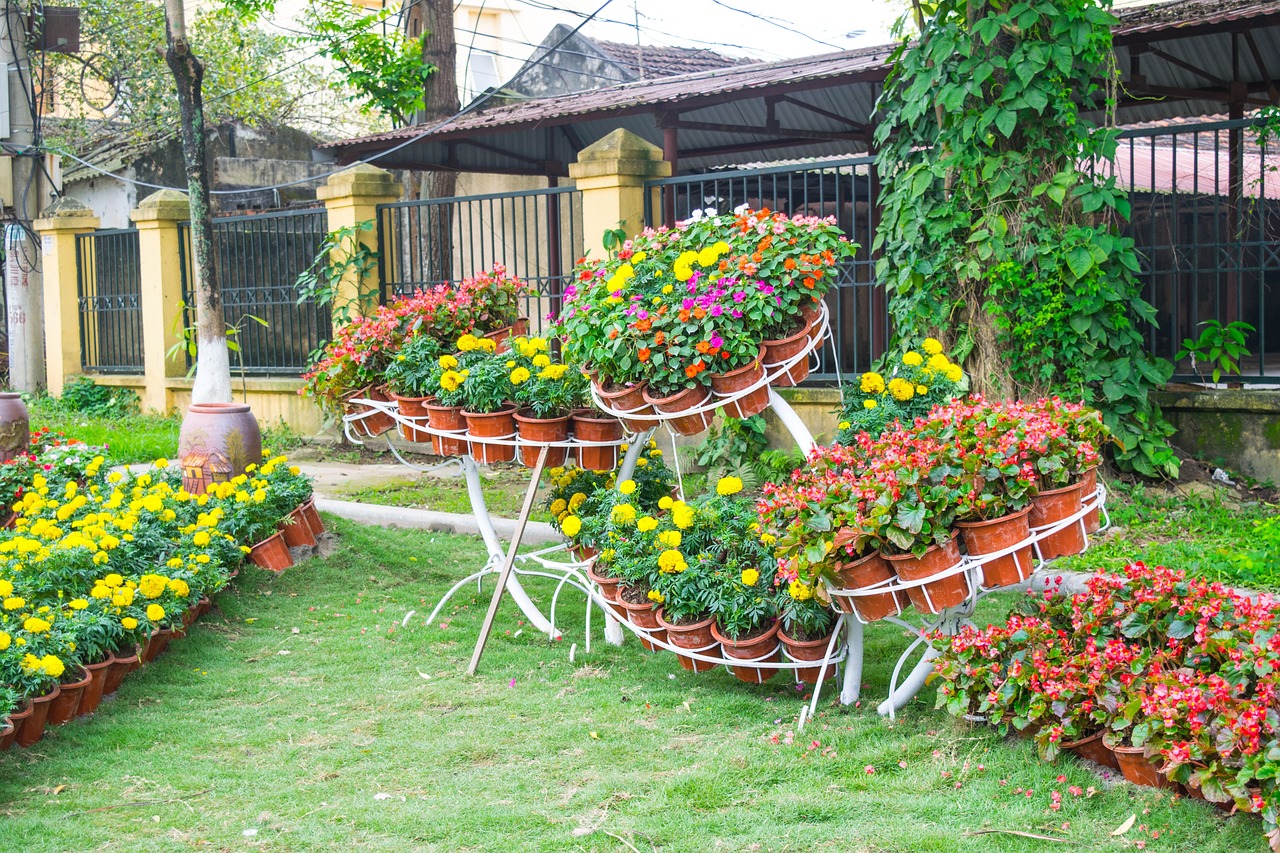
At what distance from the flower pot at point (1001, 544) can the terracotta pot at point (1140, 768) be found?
523mm

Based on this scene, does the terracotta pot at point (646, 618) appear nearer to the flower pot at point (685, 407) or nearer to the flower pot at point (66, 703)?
the flower pot at point (685, 407)

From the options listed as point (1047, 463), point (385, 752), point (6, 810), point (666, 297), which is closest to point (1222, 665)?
point (1047, 463)

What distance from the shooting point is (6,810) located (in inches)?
135

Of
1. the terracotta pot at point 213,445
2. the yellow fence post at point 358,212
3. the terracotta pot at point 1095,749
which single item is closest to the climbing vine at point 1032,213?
the terracotta pot at point 1095,749

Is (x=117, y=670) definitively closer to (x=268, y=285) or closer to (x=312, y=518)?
(x=312, y=518)

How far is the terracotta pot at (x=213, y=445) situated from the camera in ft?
21.9

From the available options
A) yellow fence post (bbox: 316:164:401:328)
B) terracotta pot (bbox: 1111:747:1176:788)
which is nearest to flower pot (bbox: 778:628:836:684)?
terracotta pot (bbox: 1111:747:1176:788)

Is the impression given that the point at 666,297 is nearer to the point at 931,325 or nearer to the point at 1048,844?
the point at 1048,844

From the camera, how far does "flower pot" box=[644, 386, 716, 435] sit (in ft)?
13.4

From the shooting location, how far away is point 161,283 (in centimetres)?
1210

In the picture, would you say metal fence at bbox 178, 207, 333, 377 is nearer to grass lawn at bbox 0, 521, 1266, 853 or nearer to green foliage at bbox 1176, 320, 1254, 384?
grass lawn at bbox 0, 521, 1266, 853

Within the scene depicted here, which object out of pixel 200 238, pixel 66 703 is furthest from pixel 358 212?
pixel 66 703

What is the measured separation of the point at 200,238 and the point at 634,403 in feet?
14.7

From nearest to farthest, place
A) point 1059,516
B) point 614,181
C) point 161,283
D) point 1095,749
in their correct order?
point 1095,749 → point 1059,516 → point 614,181 → point 161,283
